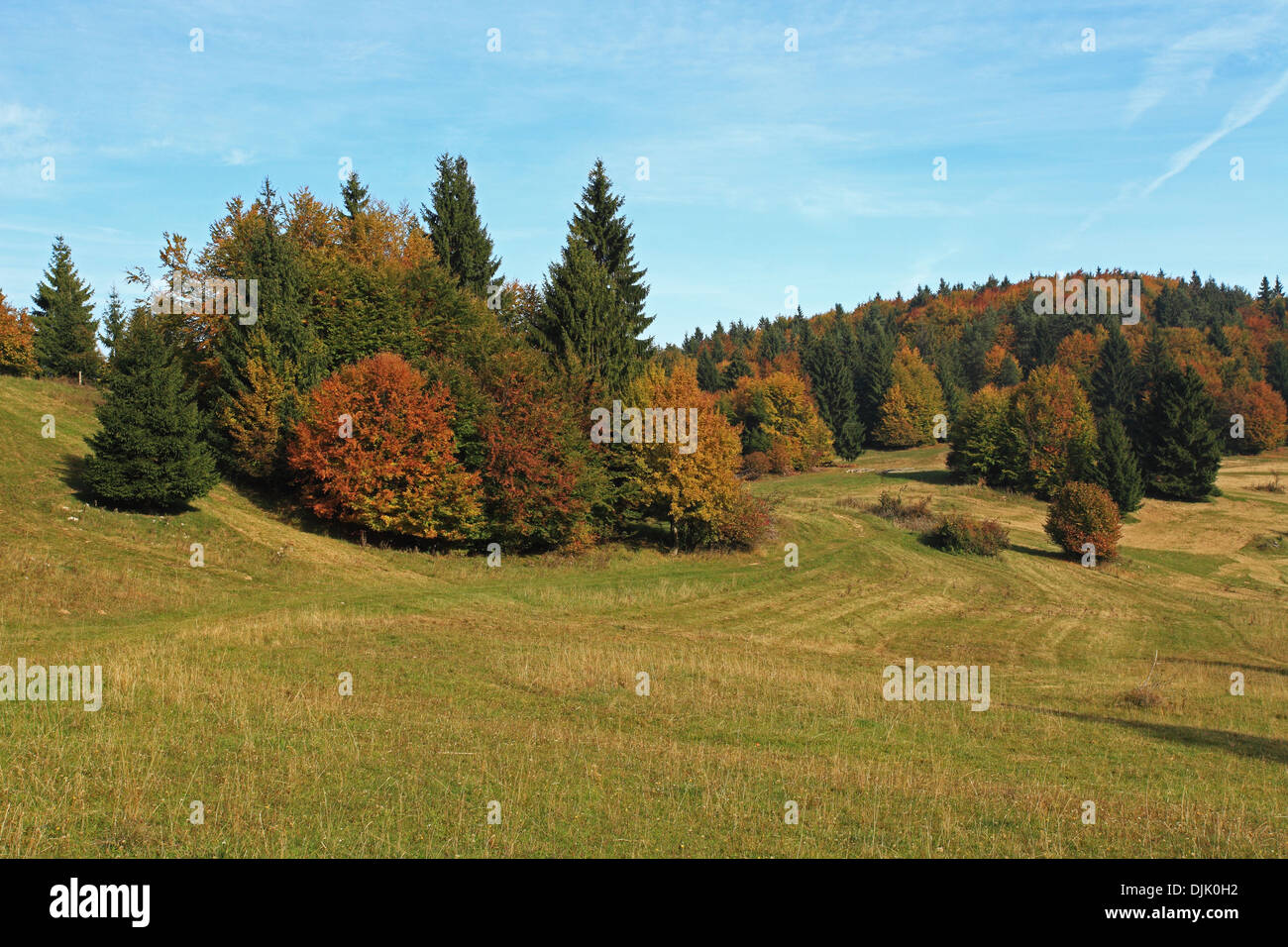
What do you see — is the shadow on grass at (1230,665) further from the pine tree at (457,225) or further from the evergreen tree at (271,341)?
the pine tree at (457,225)

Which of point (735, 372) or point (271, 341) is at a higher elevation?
point (735, 372)

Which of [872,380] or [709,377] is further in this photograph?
[709,377]

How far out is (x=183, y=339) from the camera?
1948 inches

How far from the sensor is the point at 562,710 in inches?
623

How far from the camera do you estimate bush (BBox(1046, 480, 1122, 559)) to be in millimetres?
55375

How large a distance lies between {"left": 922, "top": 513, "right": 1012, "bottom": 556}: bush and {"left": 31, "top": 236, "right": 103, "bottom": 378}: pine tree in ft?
219

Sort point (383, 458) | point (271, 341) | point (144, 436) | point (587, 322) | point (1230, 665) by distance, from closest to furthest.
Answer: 1. point (1230, 665)
2. point (144, 436)
3. point (383, 458)
4. point (271, 341)
5. point (587, 322)

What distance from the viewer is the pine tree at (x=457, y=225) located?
2904 inches

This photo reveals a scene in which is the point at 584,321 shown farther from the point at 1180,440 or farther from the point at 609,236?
the point at 1180,440

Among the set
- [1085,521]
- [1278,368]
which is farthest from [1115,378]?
[1085,521]

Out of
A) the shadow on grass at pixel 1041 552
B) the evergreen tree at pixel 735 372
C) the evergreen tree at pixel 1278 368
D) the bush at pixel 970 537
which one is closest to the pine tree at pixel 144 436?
the bush at pixel 970 537

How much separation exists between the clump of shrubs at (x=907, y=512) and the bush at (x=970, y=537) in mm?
3924

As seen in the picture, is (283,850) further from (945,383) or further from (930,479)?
(945,383)

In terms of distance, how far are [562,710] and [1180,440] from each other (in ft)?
272
